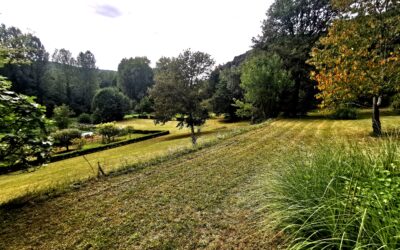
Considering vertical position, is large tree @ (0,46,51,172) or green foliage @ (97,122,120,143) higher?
large tree @ (0,46,51,172)

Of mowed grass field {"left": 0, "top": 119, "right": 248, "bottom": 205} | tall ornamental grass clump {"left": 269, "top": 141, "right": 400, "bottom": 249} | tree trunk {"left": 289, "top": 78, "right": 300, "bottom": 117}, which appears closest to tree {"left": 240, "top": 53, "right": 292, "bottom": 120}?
tree trunk {"left": 289, "top": 78, "right": 300, "bottom": 117}

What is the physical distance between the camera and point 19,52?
4.61 metres

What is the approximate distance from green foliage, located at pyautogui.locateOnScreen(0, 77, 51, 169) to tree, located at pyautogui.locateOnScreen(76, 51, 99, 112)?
4974 centimetres

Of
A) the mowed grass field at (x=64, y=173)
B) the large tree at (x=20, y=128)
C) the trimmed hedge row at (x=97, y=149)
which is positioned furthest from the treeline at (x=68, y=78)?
the large tree at (x=20, y=128)

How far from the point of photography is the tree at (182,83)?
19.6 meters

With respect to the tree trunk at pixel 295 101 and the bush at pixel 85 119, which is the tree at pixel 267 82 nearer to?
the tree trunk at pixel 295 101

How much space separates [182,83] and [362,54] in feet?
45.7

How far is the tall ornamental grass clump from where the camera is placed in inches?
75.0

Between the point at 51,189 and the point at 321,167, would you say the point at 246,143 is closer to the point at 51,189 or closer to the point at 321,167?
the point at 321,167

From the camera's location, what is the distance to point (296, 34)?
23859 mm

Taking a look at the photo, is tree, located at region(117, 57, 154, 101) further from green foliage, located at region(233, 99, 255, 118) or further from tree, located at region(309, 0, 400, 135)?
tree, located at region(309, 0, 400, 135)

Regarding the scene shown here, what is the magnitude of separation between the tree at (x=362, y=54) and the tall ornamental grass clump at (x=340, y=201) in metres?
6.06

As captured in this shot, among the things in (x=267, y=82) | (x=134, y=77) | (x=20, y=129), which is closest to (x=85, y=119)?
(x=134, y=77)

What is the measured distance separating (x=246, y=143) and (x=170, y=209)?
20.5 feet
